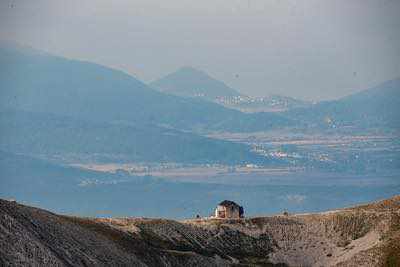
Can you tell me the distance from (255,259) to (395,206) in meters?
26.4

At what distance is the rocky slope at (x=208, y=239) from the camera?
395 feet

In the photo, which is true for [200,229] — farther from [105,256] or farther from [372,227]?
[105,256]

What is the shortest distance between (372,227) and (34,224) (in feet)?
200

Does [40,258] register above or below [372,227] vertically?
below

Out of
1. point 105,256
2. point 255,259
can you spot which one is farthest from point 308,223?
point 105,256

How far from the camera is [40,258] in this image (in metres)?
113

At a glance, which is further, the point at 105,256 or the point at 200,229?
the point at 200,229

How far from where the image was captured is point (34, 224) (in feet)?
404

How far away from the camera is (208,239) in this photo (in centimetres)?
16238

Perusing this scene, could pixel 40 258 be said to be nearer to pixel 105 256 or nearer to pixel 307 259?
pixel 105 256

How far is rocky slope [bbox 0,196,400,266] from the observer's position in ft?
395

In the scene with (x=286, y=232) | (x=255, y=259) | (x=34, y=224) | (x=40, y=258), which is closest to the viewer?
(x=40, y=258)

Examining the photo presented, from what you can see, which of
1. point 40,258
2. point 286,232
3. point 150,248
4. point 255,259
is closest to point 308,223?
point 286,232

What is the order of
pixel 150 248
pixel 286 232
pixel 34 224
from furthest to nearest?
1. pixel 286 232
2. pixel 150 248
3. pixel 34 224
